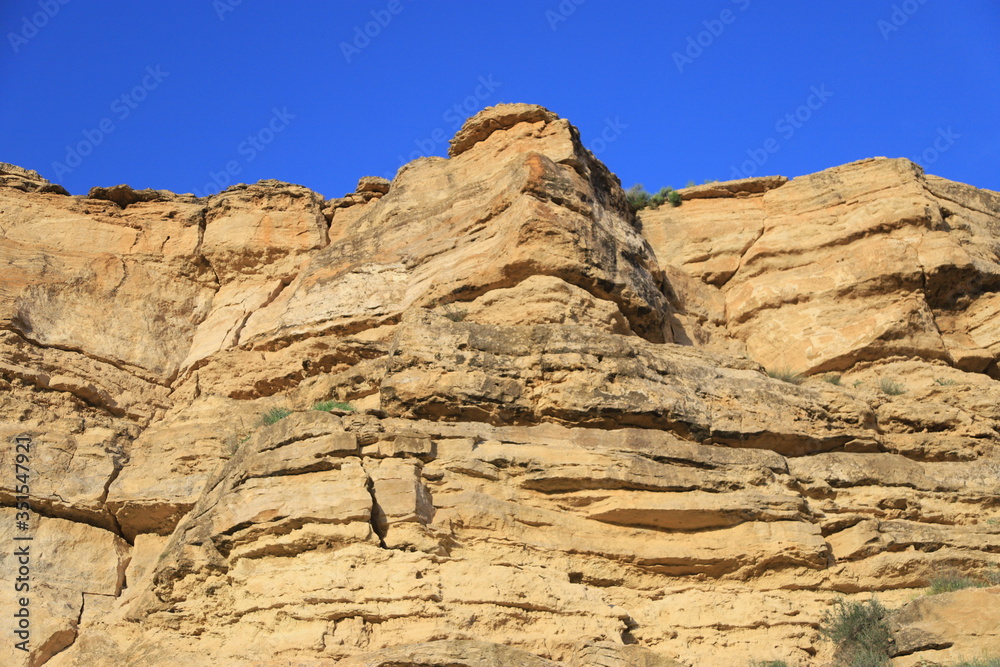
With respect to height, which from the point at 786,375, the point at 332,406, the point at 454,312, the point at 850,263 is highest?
the point at 850,263

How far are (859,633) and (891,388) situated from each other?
5.89m

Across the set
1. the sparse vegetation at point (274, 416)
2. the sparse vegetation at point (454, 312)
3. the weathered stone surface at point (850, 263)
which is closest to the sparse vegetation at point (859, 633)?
the sparse vegetation at point (454, 312)

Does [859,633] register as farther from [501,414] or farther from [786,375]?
[786,375]

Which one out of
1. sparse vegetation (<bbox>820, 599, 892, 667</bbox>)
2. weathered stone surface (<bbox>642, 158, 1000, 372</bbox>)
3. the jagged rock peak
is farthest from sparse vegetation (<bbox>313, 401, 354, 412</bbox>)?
weathered stone surface (<bbox>642, 158, 1000, 372</bbox>)

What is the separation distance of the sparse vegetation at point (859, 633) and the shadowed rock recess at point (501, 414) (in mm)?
182

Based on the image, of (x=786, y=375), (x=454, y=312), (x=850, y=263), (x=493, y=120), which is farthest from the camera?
(x=493, y=120)

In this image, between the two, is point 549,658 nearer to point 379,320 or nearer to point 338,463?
point 338,463

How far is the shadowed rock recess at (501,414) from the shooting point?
10.2m

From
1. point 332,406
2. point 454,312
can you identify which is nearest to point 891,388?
point 454,312

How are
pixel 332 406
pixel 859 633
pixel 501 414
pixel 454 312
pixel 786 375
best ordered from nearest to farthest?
pixel 859 633 < pixel 501 414 < pixel 332 406 < pixel 454 312 < pixel 786 375

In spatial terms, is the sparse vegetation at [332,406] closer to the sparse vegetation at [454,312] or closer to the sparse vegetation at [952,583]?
the sparse vegetation at [454,312]

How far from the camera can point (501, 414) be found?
1219cm

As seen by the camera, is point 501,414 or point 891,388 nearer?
point 501,414

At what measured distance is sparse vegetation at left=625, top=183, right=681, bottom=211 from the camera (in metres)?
21.1
